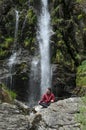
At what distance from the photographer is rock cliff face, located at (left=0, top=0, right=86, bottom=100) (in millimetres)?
27125

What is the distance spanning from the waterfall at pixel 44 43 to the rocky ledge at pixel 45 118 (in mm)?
15904

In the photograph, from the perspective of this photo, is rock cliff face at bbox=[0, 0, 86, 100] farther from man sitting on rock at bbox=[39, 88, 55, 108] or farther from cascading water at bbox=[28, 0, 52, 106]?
man sitting on rock at bbox=[39, 88, 55, 108]

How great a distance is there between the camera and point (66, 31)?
29047 millimetres

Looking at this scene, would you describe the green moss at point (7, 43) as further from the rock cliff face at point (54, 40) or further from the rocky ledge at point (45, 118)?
the rocky ledge at point (45, 118)

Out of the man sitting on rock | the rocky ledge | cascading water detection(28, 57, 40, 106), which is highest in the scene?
the rocky ledge

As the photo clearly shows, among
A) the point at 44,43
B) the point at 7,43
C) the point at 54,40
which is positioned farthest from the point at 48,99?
the point at 7,43

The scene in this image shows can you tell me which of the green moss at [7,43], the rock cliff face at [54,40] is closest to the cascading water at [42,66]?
the rock cliff face at [54,40]

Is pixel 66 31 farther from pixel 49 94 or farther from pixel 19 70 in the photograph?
pixel 49 94

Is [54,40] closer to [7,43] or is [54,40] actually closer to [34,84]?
[34,84]

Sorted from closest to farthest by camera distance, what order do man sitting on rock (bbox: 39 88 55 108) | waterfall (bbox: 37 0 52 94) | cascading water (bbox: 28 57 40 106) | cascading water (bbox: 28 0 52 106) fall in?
man sitting on rock (bbox: 39 88 55 108)
cascading water (bbox: 28 57 40 106)
cascading water (bbox: 28 0 52 106)
waterfall (bbox: 37 0 52 94)

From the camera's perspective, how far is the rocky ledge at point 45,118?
10.3m

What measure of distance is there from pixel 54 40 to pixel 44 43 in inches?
37.3

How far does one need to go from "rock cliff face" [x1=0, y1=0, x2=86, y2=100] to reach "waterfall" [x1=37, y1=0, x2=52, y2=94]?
0.41 metres

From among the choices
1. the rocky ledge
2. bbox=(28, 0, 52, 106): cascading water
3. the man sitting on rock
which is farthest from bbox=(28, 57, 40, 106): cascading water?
the rocky ledge
